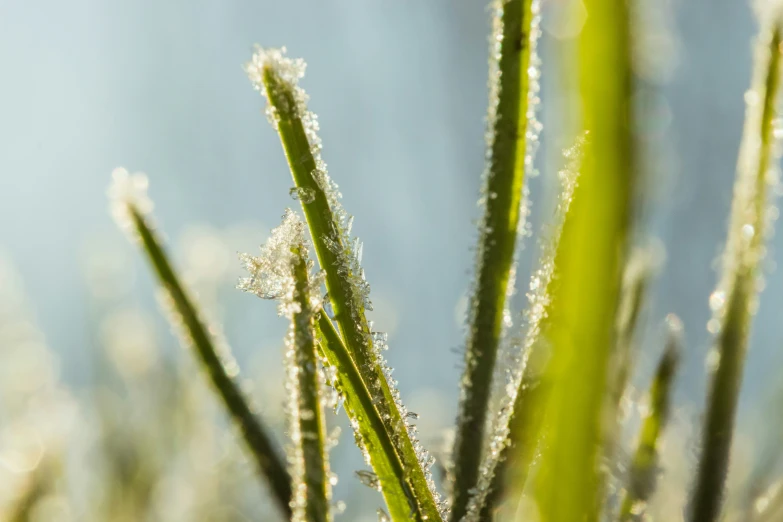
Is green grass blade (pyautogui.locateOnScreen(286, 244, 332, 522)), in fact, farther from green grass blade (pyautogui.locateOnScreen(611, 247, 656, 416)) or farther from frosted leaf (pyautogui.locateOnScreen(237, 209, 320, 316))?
green grass blade (pyautogui.locateOnScreen(611, 247, 656, 416))

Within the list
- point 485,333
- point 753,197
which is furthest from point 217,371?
point 753,197

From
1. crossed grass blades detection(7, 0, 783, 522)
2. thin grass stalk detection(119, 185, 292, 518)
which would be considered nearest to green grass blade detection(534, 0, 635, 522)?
crossed grass blades detection(7, 0, 783, 522)

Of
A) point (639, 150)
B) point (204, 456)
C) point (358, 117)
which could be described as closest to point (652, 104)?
point (639, 150)

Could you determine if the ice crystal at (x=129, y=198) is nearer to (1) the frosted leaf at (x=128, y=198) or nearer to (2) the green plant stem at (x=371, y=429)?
(1) the frosted leaf at (x=128, y=198)

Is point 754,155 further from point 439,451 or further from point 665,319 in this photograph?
point 439,451

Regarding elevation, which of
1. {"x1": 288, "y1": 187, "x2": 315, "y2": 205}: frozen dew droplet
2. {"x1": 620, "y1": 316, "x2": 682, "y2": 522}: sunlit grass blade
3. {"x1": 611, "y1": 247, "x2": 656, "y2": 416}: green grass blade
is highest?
{"x1": 288, "y1": 187, "x2": 315, "y2": 205}: frozen dew droplet

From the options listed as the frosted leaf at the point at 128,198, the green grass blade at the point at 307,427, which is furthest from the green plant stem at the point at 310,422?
the frosted leaf at the point at 128,198
